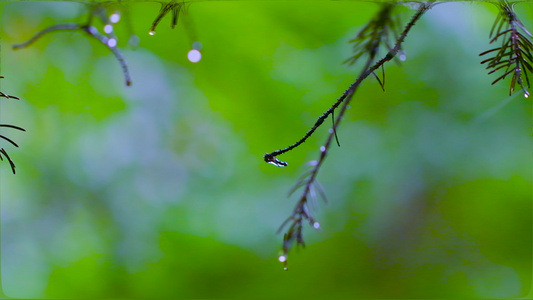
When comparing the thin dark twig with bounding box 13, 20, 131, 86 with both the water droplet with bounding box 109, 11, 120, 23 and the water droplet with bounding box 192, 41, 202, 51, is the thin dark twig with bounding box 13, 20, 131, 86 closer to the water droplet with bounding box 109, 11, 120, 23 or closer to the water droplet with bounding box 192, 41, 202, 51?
the water droplet with bounding box 109, 11, 120, 23

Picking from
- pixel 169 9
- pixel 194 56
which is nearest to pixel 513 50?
pixel 169 9

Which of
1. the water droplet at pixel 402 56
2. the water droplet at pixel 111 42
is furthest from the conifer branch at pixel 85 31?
the water droplet at pixel 402 56

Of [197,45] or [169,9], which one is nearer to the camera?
[169,9]

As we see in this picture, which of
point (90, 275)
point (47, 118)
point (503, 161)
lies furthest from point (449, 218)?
point (47, 118)

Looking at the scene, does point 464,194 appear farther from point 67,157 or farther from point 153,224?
point 67,157

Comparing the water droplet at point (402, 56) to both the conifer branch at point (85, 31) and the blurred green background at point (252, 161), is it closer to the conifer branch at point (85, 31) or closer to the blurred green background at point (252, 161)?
the blurred green background at point (252, 161)

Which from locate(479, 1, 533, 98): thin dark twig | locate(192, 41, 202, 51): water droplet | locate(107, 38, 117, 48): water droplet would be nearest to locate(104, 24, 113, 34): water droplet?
locate(107, 38, 117, 48): water droplet

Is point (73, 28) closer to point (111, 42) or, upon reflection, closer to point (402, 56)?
point (111, 42)

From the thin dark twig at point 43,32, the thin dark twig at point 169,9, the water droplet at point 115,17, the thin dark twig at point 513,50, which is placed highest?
the thin dark twig at point 43,32
